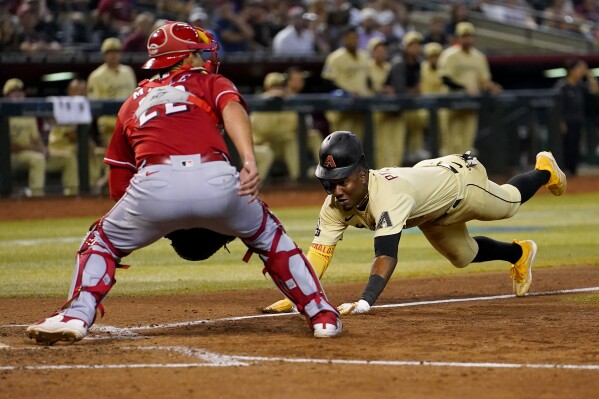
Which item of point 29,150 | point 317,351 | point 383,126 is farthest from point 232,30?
point 317,351

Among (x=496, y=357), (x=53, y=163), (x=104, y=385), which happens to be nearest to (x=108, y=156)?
(x=104, y=385)

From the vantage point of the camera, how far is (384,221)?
676 cm

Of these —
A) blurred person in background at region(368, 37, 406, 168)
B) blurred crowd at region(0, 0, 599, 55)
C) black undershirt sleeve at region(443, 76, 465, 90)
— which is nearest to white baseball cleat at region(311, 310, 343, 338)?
blurred crowd at region(0, 0, 599, 55)

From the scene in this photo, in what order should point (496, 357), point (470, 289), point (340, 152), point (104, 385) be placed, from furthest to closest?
point (470, 289) < point (340, 152) < point (496, 357) < point (104, 385)

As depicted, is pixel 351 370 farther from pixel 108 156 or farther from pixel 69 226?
pixel 69 226

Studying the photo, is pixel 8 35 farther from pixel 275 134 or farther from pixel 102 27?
pixel 275 134

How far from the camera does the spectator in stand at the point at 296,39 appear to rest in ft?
66.4

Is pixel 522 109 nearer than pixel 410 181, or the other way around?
pixel 410 181

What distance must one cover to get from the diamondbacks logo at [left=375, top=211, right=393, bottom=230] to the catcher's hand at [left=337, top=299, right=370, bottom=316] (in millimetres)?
458

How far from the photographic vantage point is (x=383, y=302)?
797 centimetres

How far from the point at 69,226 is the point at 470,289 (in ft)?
24.5

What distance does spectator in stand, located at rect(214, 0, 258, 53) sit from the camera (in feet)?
66.6

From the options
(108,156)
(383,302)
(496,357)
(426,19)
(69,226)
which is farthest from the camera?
(426,19)

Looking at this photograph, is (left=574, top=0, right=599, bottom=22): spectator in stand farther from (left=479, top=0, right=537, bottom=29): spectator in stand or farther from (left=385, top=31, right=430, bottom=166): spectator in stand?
(left=385, top=31, right=430, bottom=166): spectator in stand
